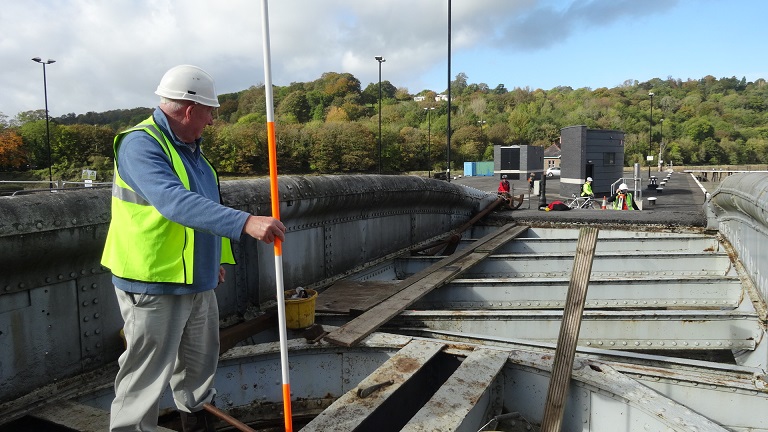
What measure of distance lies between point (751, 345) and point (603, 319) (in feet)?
4.25

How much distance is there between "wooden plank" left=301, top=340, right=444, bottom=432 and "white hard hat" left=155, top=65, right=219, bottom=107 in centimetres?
170

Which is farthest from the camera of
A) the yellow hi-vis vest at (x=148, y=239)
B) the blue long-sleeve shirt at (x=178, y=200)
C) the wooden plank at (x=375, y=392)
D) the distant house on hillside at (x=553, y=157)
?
the distant house on hillside at (x=553, y=157)

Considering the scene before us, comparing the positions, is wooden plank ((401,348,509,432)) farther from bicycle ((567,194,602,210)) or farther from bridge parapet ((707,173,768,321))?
bicycle ((567,194,602,210))

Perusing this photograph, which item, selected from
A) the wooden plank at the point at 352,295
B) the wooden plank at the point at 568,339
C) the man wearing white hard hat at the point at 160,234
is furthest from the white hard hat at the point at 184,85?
the wooden plank at the point at 352,295

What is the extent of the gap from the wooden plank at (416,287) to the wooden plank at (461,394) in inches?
38.2

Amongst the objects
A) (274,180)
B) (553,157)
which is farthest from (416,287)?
(553,157)

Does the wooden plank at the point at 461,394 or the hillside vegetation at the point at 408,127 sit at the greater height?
the hillside vegetation at the point at 408,127

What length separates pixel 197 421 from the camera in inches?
118

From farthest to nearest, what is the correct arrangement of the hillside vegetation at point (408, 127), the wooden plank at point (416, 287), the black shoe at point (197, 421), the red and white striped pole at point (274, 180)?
the hillside vegetation at point (408, 127) → the wooden plank at point (416, 287) → the black shoe at point (197, 421) → the red and white striped pole at point (274, 180)

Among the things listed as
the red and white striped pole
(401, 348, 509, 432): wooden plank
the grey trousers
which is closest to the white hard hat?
the red and white striped pole

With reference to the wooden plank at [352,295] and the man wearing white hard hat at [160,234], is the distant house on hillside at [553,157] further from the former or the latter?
the man wearing white hard hat at [160,234]

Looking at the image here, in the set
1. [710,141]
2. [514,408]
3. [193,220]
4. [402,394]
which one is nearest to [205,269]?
[193,220]

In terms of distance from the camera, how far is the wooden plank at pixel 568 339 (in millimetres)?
3051

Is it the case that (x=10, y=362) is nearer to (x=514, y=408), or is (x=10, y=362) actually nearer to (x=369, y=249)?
A: (x=514, y=408)
